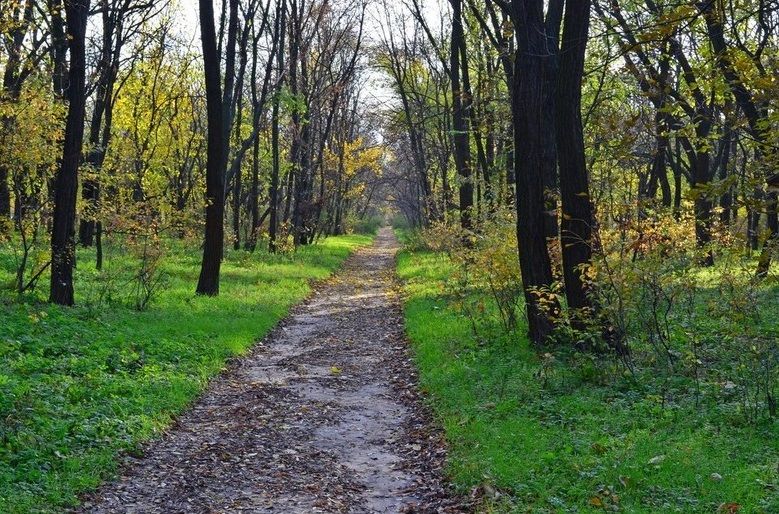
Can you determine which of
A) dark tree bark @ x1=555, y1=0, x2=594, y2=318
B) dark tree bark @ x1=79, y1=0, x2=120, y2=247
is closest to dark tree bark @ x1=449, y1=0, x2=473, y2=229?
dark tree bark @ x1=79, y1=0, x2=120, y2=247

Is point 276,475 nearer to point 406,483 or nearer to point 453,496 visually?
point 406,483

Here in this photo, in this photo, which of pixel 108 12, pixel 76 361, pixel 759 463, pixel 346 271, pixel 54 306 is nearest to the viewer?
pixel 759 463

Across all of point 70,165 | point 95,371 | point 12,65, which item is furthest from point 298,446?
point 12,65

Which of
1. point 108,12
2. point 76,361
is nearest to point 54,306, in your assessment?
point 76,361

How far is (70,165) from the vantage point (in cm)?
1328

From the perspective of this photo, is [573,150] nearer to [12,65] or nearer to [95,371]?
[95,371]

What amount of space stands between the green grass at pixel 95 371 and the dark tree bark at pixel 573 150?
5.41 meters

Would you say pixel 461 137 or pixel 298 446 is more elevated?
pixel 461 137

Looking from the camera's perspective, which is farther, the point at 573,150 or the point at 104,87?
the point at 104,87

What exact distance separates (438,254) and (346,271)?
4.28 metres

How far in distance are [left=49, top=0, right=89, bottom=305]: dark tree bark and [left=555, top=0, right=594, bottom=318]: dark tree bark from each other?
9.03 meters

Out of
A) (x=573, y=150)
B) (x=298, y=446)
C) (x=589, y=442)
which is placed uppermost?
(x=573, y=150)

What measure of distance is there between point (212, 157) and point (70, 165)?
3.79 meters

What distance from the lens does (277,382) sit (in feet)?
33.2
